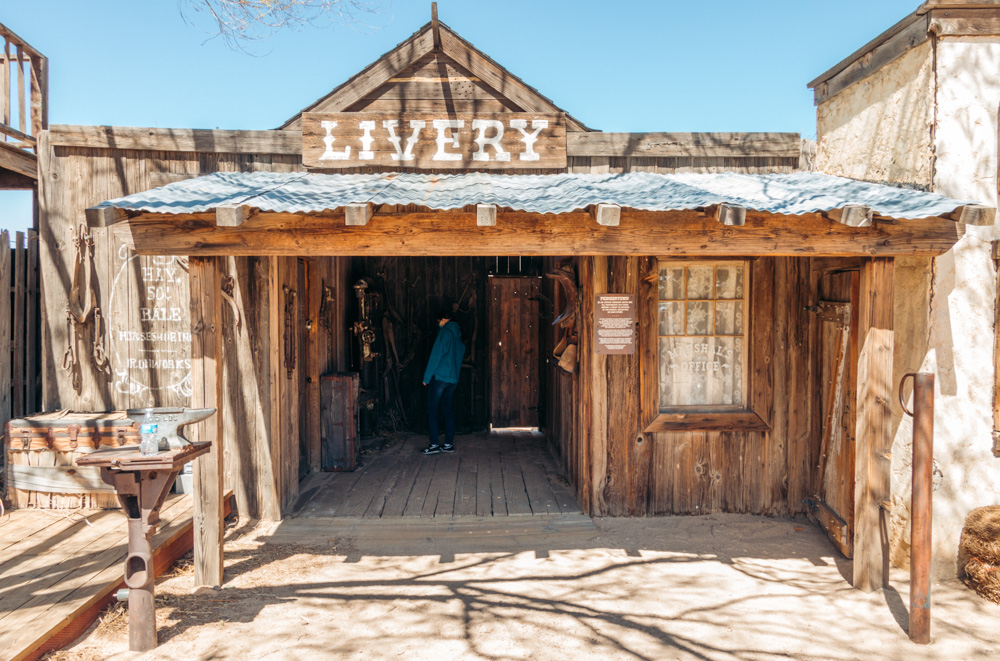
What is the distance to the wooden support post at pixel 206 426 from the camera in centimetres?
441

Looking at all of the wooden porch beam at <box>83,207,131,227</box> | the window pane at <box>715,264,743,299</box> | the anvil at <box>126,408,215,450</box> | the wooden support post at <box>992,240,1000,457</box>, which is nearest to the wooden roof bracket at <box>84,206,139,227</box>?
the wooden porch beam at <box>83,207,131,227</box>

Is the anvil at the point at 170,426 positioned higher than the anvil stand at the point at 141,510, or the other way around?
the anvil at the point at 170,426

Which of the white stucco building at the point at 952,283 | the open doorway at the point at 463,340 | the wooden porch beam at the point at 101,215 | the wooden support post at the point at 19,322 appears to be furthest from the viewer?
the open doorway at the point at 463,340

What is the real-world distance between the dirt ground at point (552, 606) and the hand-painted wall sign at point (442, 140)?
3.54 metres

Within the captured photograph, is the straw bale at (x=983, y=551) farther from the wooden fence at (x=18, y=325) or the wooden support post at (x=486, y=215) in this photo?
the wooden fence at (x=18, y=325)

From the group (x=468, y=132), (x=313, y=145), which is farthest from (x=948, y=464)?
(x=313, y=145)

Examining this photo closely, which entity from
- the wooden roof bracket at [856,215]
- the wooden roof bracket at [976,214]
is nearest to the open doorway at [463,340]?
the wooden roof bracket at [856,215]

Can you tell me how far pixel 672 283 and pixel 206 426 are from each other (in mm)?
4212

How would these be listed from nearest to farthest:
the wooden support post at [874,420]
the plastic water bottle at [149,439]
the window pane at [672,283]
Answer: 1. the plastic water bottle at [149,439]
2. the wooden support post at [874,420]
3. the window pane at [672,283]

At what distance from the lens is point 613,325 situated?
5570 mm

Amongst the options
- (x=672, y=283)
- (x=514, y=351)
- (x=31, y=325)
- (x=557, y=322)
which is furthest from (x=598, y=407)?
(x=31, y=325)

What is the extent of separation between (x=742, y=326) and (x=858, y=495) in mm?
1866

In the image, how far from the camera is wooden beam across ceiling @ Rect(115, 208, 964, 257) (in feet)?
14.0

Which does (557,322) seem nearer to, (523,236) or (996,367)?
(523,236)
